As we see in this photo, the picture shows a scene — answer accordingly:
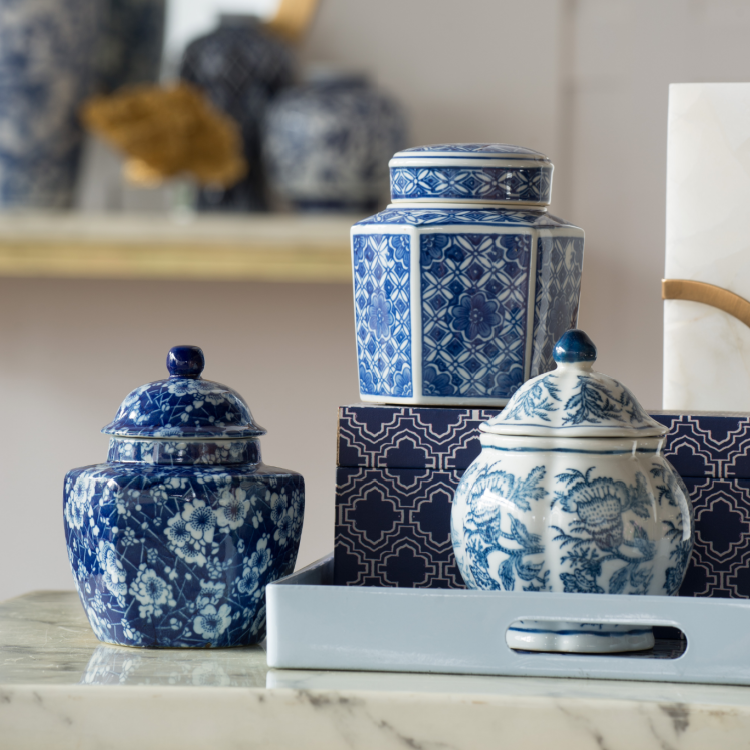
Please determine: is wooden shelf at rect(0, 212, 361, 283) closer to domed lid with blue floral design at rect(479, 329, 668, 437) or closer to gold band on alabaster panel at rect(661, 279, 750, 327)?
gold band on alabaster panel at rect(661, 279, 750, 327)

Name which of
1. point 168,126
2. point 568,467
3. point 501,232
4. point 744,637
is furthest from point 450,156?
point 168,126

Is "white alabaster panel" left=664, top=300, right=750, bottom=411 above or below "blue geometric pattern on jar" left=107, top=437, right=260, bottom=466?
above

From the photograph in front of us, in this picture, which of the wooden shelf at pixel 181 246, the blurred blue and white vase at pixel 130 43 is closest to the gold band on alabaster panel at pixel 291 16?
the blurred blue and white vase at pixel 130 43

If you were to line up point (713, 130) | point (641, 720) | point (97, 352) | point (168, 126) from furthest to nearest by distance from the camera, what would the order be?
point (97, 352) < point (168, 126) < point (713, 130) < point (641, 720)

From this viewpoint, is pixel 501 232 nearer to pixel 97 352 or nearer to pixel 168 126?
pixel 168 126

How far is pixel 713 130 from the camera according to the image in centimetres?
74

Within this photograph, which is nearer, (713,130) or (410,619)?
(410,619)

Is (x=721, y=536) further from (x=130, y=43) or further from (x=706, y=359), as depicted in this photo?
(x=130, y=43)

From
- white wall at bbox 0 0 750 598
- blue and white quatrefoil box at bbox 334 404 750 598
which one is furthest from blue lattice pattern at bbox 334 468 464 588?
white wall at bbox 0 0 750 598

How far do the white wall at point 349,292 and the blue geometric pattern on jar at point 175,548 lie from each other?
0.91 meters

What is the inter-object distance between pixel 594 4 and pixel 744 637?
3.80 ft

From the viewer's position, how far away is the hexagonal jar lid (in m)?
0.64

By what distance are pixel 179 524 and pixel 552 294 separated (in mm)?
269

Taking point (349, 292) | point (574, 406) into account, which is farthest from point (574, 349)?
point (349, 292)
